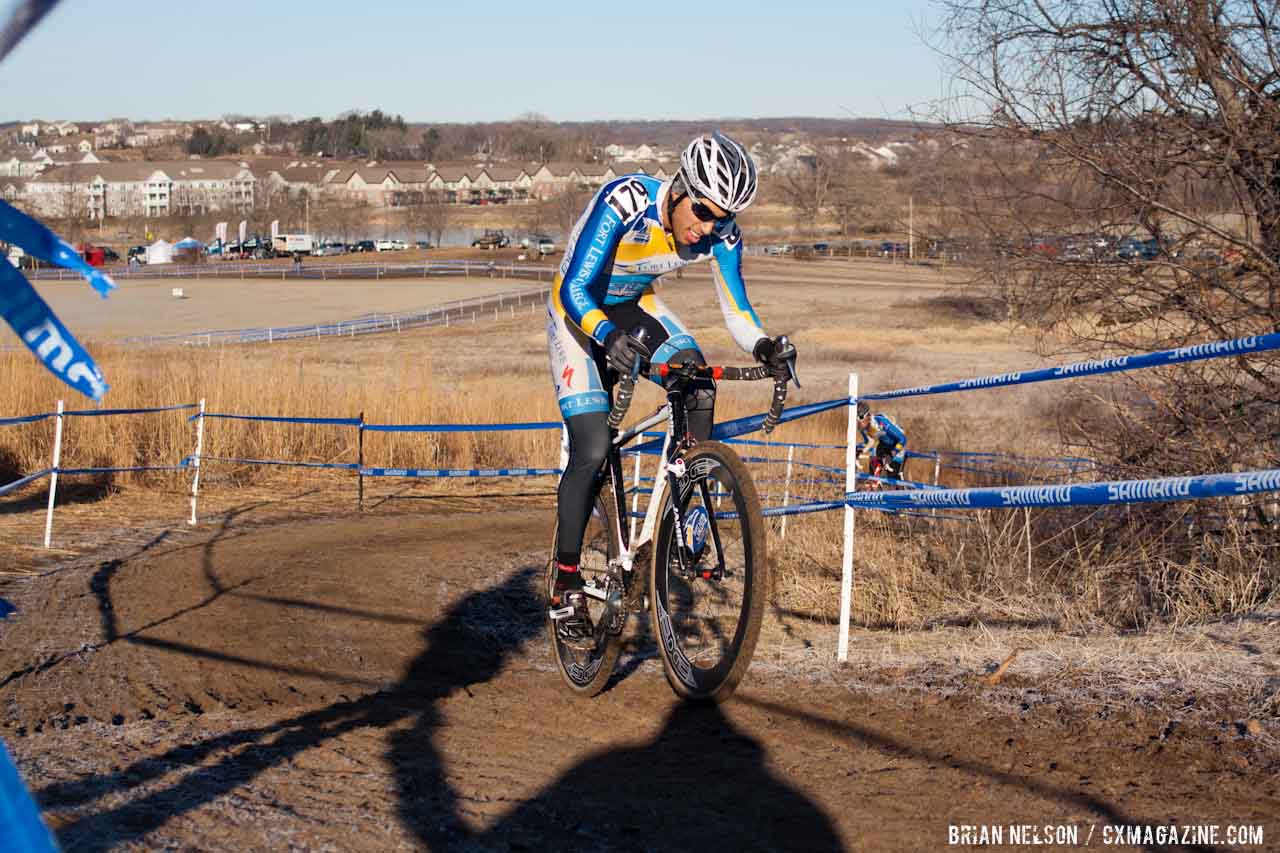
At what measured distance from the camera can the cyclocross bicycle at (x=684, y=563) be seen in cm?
484

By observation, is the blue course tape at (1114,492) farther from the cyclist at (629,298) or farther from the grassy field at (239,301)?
the grassy field at (239,301)

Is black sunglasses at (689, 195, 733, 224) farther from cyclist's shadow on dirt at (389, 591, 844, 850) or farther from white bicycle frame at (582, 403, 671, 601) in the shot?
cyclist's shadow on dirt at (389, 591, 844, 850)

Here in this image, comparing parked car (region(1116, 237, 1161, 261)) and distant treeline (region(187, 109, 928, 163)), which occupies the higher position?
distant treeline (region(187, 109, 928, 163))

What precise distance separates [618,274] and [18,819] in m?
4.49

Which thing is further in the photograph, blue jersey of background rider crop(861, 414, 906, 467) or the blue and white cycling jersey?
blue jersey of background rider crop(861, 414, 906, 467)

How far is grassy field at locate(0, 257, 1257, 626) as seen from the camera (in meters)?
7.77

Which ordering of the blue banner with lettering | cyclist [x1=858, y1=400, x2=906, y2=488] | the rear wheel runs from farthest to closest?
cyclist [x1=858, y1=400, x2=906, y2=488] → the rear wheel → the blue banner with lettering

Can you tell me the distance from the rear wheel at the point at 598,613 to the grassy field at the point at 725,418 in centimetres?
211

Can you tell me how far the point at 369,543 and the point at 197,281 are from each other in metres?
67.9

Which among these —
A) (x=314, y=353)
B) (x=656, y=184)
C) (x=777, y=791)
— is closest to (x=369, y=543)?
(x=656, y=184)

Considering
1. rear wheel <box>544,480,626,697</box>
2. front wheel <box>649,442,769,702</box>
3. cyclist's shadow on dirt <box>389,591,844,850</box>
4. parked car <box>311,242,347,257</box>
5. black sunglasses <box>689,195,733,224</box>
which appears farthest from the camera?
parked car <box>311,242,347,257</box>

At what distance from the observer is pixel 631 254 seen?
5.52 m

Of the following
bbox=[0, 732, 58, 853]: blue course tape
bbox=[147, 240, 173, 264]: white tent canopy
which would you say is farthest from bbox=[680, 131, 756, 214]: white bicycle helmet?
bbox=[0, 732, 58, 853]: blue course tape

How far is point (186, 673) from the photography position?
6574mm
